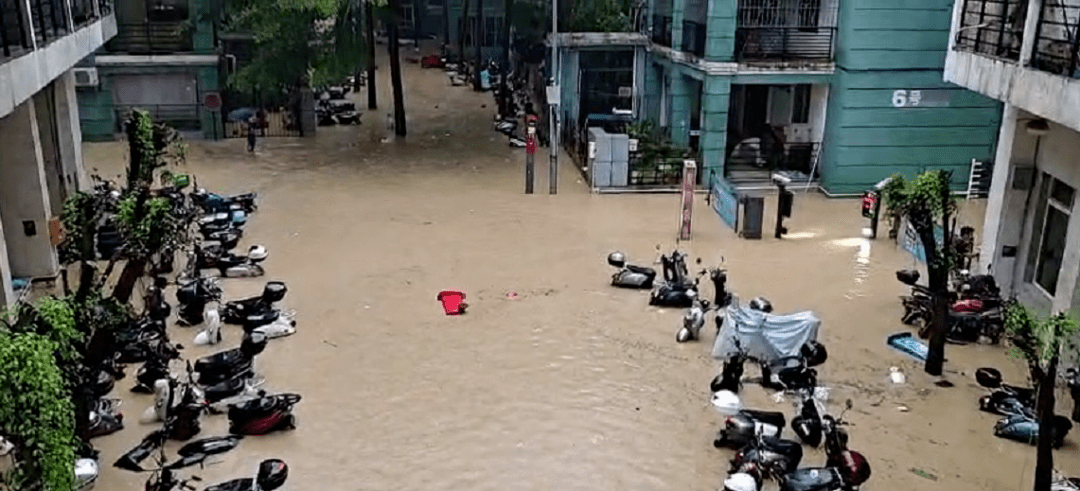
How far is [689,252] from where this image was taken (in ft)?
56.8

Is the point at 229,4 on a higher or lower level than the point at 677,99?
higher

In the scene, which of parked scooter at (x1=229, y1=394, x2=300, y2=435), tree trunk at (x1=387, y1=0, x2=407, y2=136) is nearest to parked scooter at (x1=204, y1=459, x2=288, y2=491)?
parked scooter at (x1=229, y1=394, x2=300, y2=435)

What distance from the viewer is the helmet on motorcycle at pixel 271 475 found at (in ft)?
30.8

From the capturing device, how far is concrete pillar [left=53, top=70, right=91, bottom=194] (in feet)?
57.7

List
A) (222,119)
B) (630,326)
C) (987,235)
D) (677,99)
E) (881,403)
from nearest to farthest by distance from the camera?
1. (881,403)
2. (630,326)
3. (987,235)
4. (677,99)
5. (222,119)

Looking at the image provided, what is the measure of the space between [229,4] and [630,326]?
16.6m

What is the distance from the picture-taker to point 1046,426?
8805 millimetres

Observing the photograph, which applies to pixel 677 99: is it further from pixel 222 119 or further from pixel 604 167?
pixel 222 119

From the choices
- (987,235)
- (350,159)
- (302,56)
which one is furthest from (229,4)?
(987,235)

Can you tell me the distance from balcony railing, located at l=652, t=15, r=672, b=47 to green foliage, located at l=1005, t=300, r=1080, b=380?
643 inches

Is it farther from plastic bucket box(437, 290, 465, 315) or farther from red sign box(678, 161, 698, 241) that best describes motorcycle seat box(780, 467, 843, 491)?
red sign box(678, 161, 698, 241)

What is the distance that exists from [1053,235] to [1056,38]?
3.10 meters

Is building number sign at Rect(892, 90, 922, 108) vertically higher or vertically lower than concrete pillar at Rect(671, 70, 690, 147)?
higher

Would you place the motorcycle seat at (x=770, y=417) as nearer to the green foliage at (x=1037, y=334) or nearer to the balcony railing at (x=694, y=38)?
the green foliage at (x=1037, y=334)
